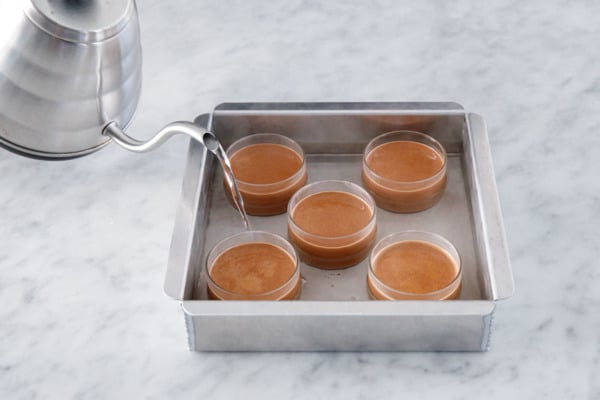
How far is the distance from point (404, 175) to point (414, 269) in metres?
0.21

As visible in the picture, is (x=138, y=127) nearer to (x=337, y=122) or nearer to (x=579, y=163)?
(x=337, y=122)

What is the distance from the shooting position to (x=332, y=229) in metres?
1.34

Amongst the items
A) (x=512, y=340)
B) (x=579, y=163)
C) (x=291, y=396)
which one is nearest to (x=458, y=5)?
(x=579, y=163)

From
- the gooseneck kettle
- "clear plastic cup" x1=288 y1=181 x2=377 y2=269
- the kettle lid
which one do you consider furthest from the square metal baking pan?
the kettle lid

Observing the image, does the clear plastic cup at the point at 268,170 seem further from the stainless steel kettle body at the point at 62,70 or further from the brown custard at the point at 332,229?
the stainless steel kettle body at the point at 62,70

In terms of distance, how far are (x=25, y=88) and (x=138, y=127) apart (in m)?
0.46

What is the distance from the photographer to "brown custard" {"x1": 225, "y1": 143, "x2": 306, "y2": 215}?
1.36 metres

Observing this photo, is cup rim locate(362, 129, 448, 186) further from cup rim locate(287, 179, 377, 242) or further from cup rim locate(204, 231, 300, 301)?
cup rim locate(204, 231, 300, 301)

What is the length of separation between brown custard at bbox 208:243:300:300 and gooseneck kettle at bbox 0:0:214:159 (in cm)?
18

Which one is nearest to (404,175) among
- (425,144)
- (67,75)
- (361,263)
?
(425,144)

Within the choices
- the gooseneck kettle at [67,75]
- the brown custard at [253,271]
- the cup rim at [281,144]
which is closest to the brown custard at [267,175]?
the cup rim at [281,144]

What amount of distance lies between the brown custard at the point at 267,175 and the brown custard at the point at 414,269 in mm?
191

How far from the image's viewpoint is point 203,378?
1176mm

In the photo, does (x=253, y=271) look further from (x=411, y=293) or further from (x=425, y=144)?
(x=425, y=144)
